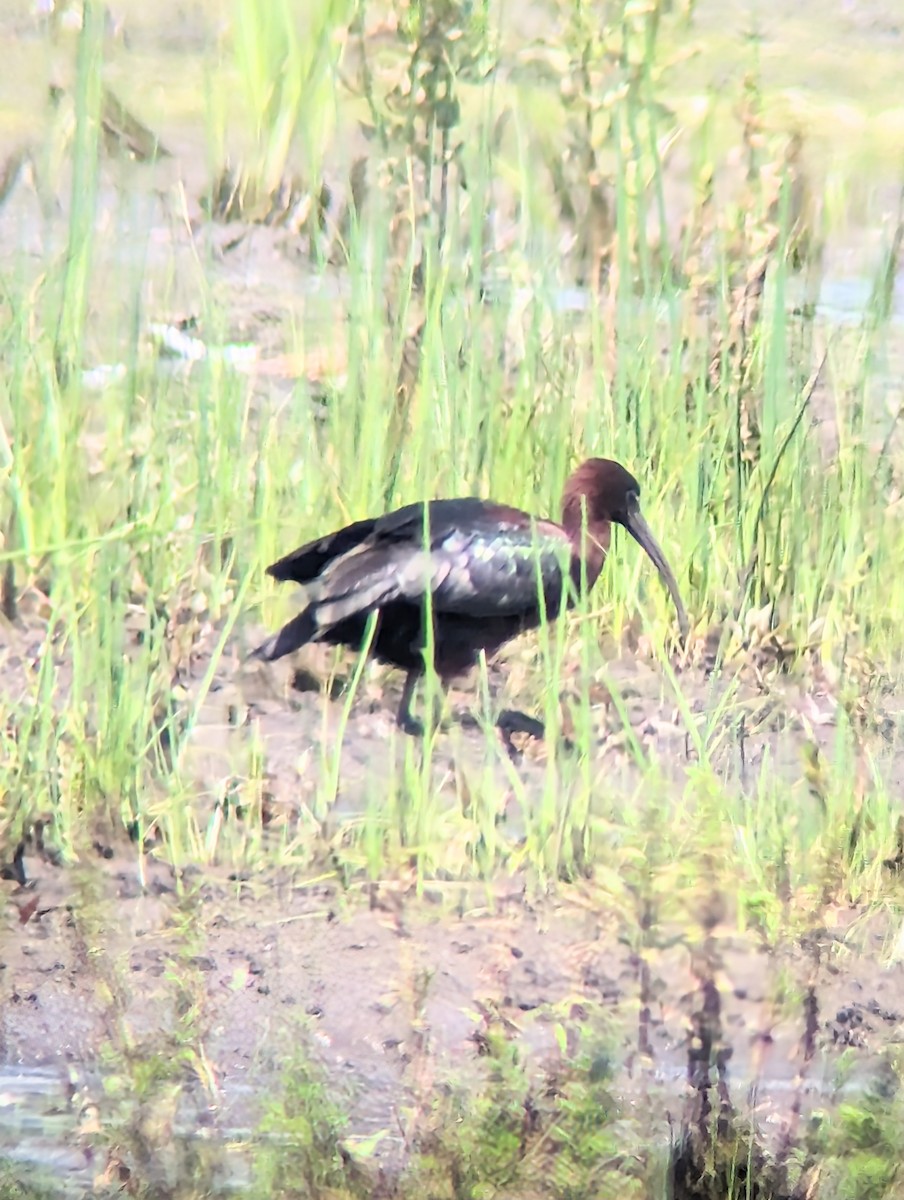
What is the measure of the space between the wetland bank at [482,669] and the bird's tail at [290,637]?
0.02 metres

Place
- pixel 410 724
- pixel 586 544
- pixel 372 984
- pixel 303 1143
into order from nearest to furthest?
pixel 303 1143, pixel 372 984, pixel 410 724, pixel 586 544

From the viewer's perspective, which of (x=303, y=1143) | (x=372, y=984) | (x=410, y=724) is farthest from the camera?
(x=410, y=724)

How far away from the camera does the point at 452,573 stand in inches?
132

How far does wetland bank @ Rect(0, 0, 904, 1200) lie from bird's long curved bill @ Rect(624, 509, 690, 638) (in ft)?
0.07

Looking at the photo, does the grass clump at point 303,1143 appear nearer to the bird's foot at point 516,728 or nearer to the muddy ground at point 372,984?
the muddy ground at point 372,984

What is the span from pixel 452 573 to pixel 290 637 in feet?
1.08

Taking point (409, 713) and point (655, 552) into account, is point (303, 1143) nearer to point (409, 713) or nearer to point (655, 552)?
point (409, 713)

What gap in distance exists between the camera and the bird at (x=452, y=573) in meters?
3.18

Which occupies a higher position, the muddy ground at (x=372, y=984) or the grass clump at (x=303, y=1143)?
the muddy ground at (x=372, y=984)

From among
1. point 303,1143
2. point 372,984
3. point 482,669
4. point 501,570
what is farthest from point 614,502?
point 303,1143

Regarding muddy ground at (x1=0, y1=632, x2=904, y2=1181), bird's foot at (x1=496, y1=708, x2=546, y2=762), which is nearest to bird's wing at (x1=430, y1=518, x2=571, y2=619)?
bird's foot at (x1=496, y1=708, x2=546, y2=762)

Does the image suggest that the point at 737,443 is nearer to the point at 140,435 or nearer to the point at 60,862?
the point at 140,435

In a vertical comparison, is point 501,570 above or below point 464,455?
below

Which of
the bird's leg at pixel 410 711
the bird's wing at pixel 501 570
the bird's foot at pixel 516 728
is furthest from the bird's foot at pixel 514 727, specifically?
the bird's wing at pixel 501 570
